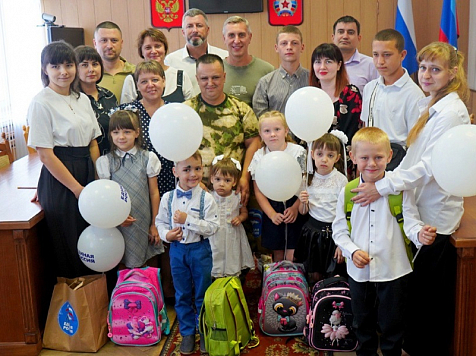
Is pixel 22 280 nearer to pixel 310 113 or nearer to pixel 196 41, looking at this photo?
pixel 310 113

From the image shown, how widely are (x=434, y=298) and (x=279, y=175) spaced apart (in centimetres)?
92

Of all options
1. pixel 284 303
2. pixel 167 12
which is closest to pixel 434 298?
pixel 284 303

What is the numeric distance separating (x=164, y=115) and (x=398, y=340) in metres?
1.49

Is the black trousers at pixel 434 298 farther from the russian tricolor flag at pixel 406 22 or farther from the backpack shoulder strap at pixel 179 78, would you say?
the russian tricolor flag at pixel 406 22

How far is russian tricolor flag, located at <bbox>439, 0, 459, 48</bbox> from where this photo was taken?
5.08 meters

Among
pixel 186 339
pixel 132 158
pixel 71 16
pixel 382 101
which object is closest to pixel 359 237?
pixel 382 101

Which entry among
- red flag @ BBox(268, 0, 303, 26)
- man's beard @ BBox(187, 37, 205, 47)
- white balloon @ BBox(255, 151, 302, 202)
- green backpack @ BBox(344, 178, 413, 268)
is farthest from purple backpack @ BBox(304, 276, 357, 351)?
red flag @ BBox(268, 0, 303, 26)

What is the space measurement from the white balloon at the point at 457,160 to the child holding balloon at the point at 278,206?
97 centimetres

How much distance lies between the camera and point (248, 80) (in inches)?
145

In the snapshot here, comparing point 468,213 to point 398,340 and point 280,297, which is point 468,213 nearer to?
point 398,340

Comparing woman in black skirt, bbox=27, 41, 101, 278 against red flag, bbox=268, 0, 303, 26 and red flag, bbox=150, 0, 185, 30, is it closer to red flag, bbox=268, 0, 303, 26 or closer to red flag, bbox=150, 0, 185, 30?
red flag, bbox=150, 0, 185, 30

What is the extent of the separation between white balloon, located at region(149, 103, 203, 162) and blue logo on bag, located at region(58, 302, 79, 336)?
3.13ft

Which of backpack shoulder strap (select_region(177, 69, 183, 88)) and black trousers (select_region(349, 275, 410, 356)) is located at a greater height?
backpack shoulder strap (select_region(177, 69, 183, 88))

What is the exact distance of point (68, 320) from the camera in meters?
2.92
